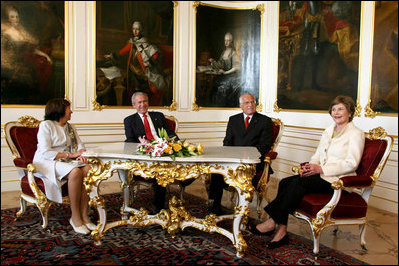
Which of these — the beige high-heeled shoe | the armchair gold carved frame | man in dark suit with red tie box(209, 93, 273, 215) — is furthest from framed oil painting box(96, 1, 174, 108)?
the armchair gold carved frame

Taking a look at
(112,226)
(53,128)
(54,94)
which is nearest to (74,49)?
(54,94)

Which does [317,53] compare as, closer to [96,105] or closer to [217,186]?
[217,186]

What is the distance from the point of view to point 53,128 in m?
4.20

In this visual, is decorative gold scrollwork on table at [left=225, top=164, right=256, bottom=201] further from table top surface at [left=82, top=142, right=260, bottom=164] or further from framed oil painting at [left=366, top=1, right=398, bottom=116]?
framed oil painting at [left=366, top=1, right=398, bottom=116]

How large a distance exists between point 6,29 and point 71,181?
120 inches

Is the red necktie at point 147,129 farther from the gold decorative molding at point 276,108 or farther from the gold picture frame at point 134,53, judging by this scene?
the gold decorative molding at point 276,108

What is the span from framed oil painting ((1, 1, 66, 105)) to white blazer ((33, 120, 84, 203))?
1.95 meters

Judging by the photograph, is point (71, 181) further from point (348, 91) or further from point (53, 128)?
point (348, 91)

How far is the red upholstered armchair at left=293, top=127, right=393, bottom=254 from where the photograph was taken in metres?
3.48

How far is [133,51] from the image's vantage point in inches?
266

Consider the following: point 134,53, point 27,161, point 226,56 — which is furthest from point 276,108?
point 27,161

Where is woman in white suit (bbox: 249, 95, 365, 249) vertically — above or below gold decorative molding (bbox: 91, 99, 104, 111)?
below

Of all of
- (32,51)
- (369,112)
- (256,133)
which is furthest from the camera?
(32,51)

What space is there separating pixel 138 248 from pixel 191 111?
14.4 ft
